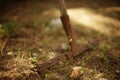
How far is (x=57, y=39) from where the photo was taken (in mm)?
4176

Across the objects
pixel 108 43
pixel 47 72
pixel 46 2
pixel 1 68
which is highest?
pixel 46 2

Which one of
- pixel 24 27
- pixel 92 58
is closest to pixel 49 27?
pixel 24 27

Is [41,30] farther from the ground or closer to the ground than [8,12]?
closer to the ground

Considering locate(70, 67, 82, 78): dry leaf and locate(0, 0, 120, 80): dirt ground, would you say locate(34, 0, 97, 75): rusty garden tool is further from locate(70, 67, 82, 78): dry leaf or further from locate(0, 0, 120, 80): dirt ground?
locate(70, 67, 82, 78): dry leaf

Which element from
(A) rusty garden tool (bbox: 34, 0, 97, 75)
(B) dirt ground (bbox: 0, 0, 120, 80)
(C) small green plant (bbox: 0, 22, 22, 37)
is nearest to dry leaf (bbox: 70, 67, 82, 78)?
(B) dirt ground (bbox: 0, 0, 120, 80)

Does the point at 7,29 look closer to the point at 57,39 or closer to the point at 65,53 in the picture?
the point at 65,53

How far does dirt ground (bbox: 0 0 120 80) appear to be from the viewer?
2584mm

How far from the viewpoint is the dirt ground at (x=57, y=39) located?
8.48 ft

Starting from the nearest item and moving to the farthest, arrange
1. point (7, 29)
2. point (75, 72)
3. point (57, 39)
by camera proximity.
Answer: point (75, 72)
point (7, 29)
point (57, 39)

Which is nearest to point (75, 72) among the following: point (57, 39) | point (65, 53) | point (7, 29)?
point (65, 53)

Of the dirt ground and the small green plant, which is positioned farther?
the small green plant

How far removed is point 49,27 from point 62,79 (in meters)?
2.29

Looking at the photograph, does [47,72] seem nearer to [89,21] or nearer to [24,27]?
[24,27]

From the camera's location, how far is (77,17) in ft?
16.6
